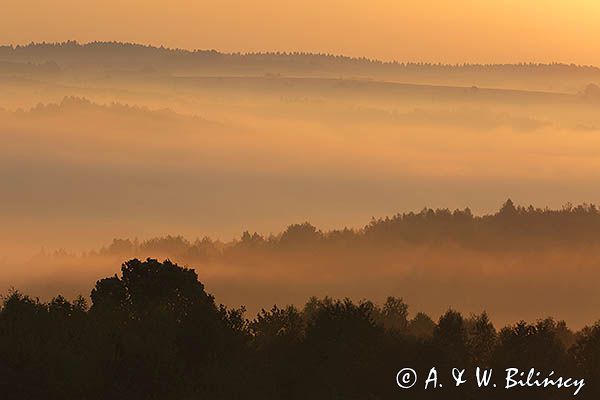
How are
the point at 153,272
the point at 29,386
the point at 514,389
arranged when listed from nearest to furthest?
1. the point at 29,386
2. the point at 514,389
3. the point at 153,272

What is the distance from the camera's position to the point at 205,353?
95625 mm

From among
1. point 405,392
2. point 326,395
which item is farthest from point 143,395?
point 405,392

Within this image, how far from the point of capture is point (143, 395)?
283 ft

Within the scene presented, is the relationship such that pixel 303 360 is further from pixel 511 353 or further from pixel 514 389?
pixel 511 353

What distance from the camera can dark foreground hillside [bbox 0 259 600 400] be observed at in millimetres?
84250

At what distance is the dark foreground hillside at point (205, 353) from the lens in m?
84.2

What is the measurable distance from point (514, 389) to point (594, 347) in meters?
18.7
